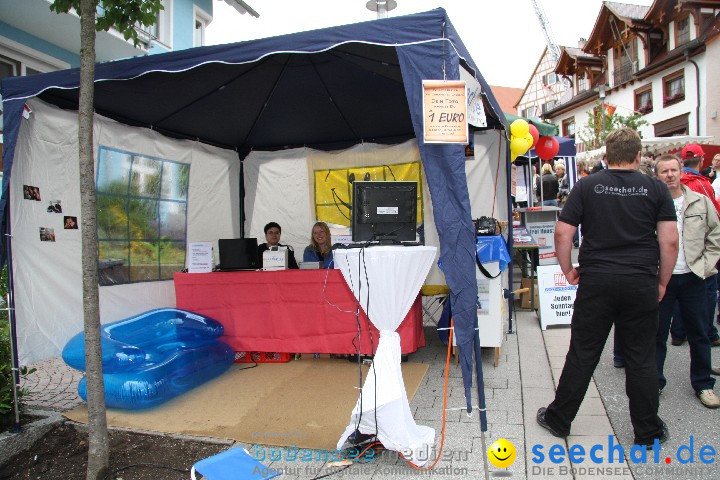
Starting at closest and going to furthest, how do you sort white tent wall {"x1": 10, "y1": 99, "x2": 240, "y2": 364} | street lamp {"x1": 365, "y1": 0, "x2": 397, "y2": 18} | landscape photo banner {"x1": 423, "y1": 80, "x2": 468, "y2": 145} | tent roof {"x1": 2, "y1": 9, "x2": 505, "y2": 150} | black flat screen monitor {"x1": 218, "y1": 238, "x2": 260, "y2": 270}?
landscape photo banner {"x1": 423, "y1": 80, "x2": 468, "y2": 145} → tent roof {"x1": 2, "y1": 9, "x2": 505, "y2": 150} → white tent wall {"x1": 10, "y1": 99, "x2": 240, "y2": 364} → street lamp {"x1": 365, "y1": 0, "x2": 397, "y2": 18} → black flat screen monitor {"x1": 218, "y1": 238, "x2": 260, "y2": 270}

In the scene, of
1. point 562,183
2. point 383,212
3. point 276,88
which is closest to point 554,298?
point 383,212

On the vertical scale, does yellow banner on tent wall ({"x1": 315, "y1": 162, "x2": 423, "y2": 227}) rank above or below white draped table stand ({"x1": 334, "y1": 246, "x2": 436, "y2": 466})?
above

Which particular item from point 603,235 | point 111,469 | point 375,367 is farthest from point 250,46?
point 111,469

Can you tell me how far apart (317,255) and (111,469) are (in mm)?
3332

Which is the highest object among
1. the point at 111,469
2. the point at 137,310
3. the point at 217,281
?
the point at 217,281

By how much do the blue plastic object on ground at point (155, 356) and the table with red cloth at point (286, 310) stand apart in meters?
0.29

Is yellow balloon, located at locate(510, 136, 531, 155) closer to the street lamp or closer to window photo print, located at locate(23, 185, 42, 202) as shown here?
the street lamp

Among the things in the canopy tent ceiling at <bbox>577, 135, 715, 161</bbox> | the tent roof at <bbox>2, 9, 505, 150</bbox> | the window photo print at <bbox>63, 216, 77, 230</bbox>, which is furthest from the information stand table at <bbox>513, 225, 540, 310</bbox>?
the canopy tent ceiling at <bbox>577, 135, 715, 161</bbox>

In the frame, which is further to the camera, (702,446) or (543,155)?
(543,155)

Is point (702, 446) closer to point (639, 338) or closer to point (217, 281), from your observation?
point (639, 338)

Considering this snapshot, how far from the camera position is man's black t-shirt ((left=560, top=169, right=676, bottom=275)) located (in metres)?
2.54

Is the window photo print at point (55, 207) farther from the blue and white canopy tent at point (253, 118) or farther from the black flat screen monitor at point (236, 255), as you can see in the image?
the black flat screen monitor at point (236, 255)

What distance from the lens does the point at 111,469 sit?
8.87ft

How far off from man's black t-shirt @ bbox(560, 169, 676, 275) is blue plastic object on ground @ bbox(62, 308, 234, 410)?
3.10m
